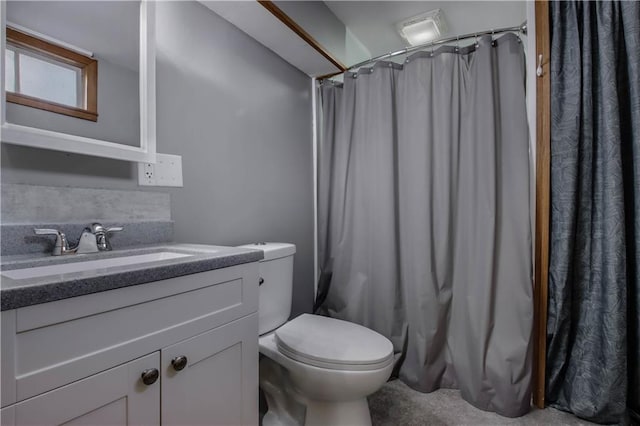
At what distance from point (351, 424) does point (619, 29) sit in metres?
2.10

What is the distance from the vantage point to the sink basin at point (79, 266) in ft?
2.46

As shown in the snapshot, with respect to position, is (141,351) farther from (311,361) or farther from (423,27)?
(423,27)

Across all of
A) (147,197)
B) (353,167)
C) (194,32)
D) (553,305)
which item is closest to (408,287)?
(553,305)

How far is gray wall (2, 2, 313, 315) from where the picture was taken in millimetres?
1111

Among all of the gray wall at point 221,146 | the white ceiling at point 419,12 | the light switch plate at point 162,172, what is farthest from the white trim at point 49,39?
the white ceiling at point 419,12

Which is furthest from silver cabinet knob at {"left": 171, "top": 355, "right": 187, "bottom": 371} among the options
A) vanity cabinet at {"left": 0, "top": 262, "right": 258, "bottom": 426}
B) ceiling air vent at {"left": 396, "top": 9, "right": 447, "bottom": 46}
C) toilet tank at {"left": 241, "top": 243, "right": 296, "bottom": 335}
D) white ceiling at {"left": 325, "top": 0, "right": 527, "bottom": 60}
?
ceiling air vent at {"left": 396, "top": 9, "right": 447, "bottom": 46}

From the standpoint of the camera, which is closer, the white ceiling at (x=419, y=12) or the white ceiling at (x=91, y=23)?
the white ceiling at (x=91, y=23)

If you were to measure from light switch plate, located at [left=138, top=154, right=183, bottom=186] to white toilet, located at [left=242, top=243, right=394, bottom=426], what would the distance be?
20.0 inches

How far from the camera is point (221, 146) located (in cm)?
149

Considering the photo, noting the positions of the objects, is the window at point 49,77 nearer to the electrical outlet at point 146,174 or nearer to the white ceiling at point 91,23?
the white ceiling at point 91,23

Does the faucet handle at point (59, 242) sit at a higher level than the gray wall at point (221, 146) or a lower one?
lower

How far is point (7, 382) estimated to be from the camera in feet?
1.66

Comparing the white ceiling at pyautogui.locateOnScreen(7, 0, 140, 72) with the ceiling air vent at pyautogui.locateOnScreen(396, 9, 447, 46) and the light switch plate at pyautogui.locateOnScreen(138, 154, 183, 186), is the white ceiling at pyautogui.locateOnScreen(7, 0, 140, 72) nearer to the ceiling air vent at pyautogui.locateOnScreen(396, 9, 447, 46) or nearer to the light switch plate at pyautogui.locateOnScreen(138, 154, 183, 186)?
the light switch plate at pyautogui.locateOnScreen(138, 154, 183, 186)

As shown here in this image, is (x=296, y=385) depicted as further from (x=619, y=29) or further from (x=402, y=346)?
(x=619, y=29)
